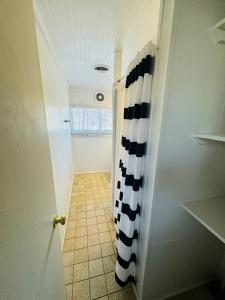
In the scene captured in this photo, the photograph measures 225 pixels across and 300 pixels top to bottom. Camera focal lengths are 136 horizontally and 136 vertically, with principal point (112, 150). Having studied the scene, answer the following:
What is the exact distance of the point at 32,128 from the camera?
523 mm

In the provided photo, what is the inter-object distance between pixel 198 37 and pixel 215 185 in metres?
0.96

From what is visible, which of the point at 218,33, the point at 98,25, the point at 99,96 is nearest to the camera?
the point at 218,33

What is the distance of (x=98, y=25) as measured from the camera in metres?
1.19

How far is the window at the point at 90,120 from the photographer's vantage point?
141 inches

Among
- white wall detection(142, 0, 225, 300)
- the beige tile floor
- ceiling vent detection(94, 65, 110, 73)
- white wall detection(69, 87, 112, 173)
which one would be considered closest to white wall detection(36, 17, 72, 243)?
the beige tile floor

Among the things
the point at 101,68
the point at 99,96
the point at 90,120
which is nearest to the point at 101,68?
the point at 101,68

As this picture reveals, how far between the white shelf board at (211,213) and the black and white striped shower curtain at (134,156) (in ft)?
1.23

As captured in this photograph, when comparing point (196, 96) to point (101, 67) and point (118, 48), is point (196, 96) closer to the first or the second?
point (118, 48)

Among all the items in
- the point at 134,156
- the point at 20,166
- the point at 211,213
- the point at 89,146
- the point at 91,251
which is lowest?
the point at 91,251

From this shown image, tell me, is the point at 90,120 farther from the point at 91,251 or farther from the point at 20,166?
the point at 20,166

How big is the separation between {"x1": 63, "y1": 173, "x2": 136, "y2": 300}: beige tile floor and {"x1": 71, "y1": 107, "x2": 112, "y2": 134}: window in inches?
67.0

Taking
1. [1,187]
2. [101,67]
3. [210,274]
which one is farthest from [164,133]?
[101,67]

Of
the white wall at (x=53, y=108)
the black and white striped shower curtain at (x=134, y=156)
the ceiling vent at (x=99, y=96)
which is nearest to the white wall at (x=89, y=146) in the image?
the ceiling vent at (x=99, y=96)

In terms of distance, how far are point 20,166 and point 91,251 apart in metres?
1.67
